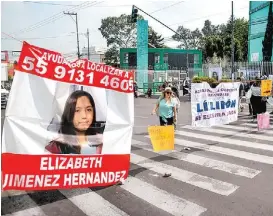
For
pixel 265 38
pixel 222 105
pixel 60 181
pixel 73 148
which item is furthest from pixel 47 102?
pixel 265 38

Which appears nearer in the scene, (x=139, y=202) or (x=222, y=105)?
(x=139, y=202)

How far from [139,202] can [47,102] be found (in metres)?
1.99

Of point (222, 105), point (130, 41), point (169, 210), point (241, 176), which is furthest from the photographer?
point (130, 41)

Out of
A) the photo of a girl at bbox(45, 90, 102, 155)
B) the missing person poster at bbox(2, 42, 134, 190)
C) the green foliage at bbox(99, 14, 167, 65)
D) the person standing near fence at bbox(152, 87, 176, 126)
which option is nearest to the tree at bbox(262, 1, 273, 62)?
the person standing near fence at bbox(152, 87, 176, 126)

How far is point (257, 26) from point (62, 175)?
33.5 metres

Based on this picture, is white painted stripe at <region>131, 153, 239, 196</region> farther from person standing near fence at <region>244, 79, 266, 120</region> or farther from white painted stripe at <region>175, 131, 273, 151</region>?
person standing near fence at <region>244, 79, 266, 120</region>

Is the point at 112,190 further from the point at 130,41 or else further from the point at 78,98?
the point at 130,41

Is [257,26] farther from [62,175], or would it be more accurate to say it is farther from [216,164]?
[62,175]

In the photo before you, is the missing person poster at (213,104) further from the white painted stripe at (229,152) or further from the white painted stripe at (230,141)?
the white painted stripe at (229,152)

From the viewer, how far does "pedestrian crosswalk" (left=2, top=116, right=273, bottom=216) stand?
4852mm

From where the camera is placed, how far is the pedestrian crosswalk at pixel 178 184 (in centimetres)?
485

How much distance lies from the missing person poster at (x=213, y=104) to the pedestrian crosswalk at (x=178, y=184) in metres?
0.65

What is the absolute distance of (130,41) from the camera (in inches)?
3233

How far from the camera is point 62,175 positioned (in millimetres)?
4637
